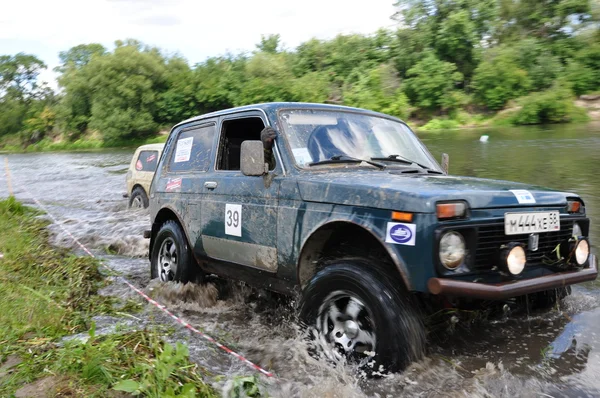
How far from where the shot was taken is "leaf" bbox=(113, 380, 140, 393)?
9.35 feet

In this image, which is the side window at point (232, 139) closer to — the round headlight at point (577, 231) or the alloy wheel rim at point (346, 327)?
the alloy wheel rim at point (346, 327)

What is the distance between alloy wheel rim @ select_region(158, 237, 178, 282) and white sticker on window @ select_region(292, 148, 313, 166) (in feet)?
6.90

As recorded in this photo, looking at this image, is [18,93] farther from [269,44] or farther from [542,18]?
[542,18]

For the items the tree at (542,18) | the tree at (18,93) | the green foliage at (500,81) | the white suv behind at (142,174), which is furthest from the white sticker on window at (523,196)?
the tree at (18,93)

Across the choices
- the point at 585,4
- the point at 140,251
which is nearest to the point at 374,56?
the point at 585,4

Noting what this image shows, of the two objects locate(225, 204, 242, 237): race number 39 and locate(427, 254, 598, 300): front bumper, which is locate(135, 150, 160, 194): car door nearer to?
locate(225, 204, 242, 237): race number 39

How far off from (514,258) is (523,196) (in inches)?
19.4

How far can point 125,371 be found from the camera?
3152mm

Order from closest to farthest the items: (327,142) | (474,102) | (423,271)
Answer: (423,271) < (327,142) < (474,102)

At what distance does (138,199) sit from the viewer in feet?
41.7

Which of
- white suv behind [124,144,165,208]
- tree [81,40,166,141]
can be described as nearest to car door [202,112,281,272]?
white suv behind [124,144,165,208]

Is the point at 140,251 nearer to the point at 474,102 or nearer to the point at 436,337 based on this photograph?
the point at 436,337

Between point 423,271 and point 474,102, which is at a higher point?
point 474,102

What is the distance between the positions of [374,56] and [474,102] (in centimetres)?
1421
